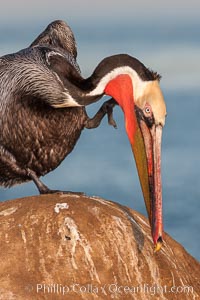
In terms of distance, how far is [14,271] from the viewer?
420 inches

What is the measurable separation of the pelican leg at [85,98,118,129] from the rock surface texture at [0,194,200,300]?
1.88 meters

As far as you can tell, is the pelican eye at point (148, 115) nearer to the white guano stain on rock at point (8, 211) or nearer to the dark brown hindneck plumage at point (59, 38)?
the white guano stain on rock at point (8, 211)

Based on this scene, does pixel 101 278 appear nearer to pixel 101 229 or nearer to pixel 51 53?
pixel 101 229

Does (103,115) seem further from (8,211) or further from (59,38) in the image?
(59,38)

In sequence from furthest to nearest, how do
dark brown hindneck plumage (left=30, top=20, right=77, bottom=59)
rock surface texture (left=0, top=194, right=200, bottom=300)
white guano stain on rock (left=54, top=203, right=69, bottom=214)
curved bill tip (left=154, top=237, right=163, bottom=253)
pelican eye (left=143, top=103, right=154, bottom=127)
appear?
1. dark brown hindneck plumage (left=30, top=20, right=77, bottom=59)
2. white guano stain on rock (left=54, top=203, right=69, bottom=214)
3. curved bill tip (left=154, top=237, right=163, bottom=253)
4. pelican eye (left=143, top=103, right=154, bottom=127)
5. rock surface texture (left=0, top=194, right=200, bottom=300)

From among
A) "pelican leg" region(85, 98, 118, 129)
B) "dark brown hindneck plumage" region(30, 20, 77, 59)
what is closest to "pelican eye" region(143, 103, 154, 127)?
"pelican leg" region(85, 98, 118, 129)

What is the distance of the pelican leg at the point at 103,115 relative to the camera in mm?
13008

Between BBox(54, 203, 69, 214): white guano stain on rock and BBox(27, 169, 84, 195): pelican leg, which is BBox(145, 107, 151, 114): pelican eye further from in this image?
BBox(27, 169, 84, 195): pelican leg

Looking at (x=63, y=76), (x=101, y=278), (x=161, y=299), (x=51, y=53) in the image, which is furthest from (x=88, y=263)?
(x=51, y=53)

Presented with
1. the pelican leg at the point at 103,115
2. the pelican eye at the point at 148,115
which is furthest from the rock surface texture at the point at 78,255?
the pelican leg at the point at 103,115

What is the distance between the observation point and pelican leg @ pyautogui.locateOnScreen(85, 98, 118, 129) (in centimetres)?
1301

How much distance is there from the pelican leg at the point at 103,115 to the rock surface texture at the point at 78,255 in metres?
1.88

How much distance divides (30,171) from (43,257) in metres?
2.99

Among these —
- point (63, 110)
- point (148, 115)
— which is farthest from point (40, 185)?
point (148, 115)
